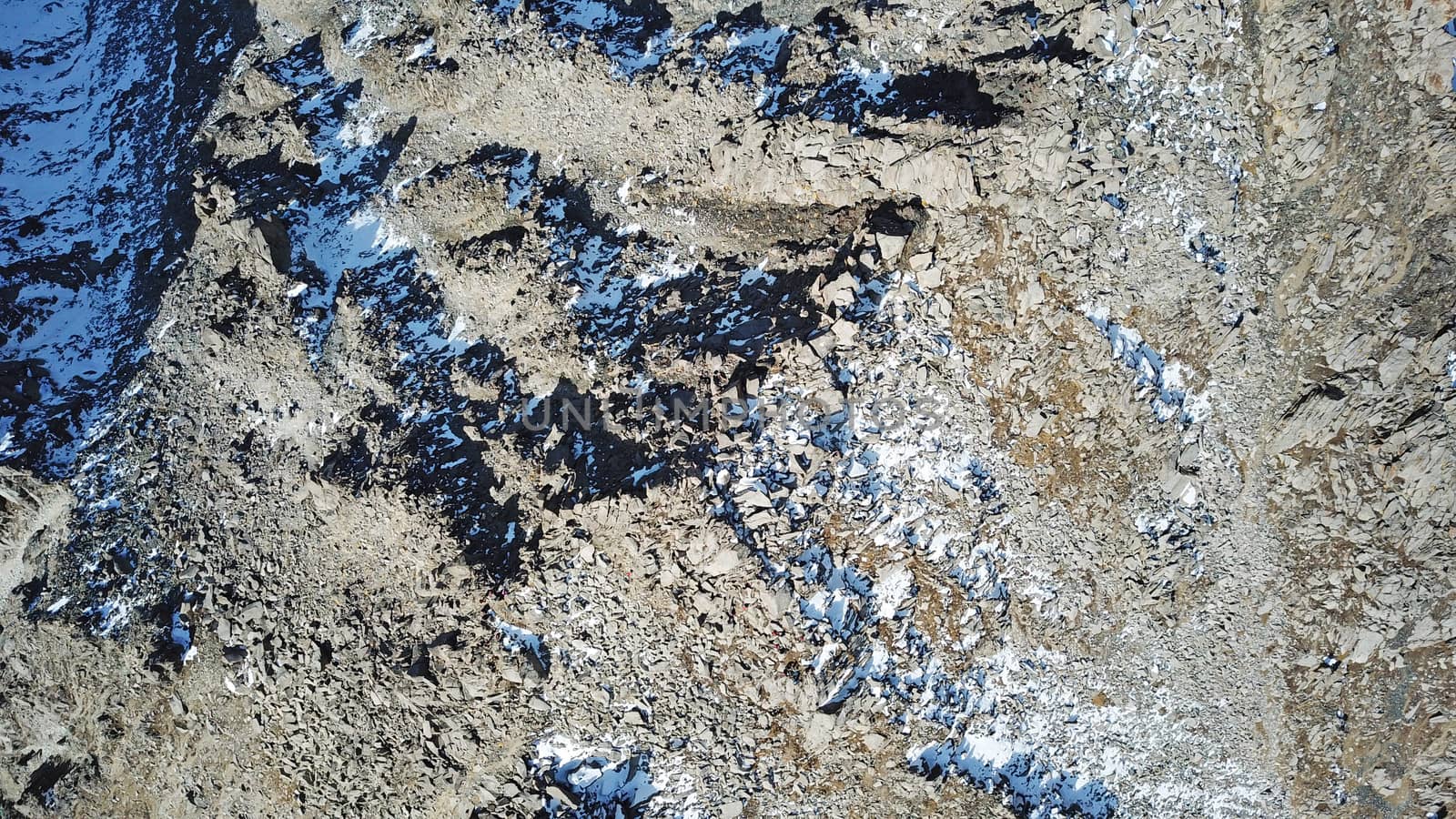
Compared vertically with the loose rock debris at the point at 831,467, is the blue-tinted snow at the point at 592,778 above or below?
below

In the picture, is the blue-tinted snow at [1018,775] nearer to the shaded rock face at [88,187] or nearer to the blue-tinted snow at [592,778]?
the blue-tinted snow at [592,778]

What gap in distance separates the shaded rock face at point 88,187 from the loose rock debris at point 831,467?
276cm

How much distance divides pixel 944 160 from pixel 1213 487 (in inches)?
436

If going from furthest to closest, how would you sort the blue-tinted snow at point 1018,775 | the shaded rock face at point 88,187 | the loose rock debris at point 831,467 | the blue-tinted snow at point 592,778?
the shaded rock face at point 88,187 → the blue-tinted snow at point 1018,775 → the loose rock debris at point 831,467 → the blue-tinted snow at point 592,778

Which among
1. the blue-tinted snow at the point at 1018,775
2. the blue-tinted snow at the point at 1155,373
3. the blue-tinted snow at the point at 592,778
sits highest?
the blue-tinted snow at the point at 1155,373

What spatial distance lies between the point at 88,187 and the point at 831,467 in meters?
29.0

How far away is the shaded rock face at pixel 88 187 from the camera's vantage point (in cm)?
2255

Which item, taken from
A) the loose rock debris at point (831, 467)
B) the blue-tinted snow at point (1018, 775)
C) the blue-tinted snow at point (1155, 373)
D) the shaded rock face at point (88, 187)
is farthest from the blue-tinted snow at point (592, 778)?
the shaded rock face at point (88, 187)

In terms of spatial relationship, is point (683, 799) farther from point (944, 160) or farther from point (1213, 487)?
point (944, 160)

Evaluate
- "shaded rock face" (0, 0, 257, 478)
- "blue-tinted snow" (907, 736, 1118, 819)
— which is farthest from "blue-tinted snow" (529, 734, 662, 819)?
"shaded rock face" (0, 0, 257, 478)

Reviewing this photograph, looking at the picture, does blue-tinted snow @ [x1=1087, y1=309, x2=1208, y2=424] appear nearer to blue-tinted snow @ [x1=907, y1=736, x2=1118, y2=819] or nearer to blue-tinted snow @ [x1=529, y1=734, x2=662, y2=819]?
blue-tinted snow @ [x1=907, y1=736, x2=1118, y2=819]

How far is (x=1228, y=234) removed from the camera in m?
18.7

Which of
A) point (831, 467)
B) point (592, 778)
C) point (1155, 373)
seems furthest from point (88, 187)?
point (1155, 373)

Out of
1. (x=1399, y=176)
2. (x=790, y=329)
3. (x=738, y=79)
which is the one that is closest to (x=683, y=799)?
(x=790, y=329)
